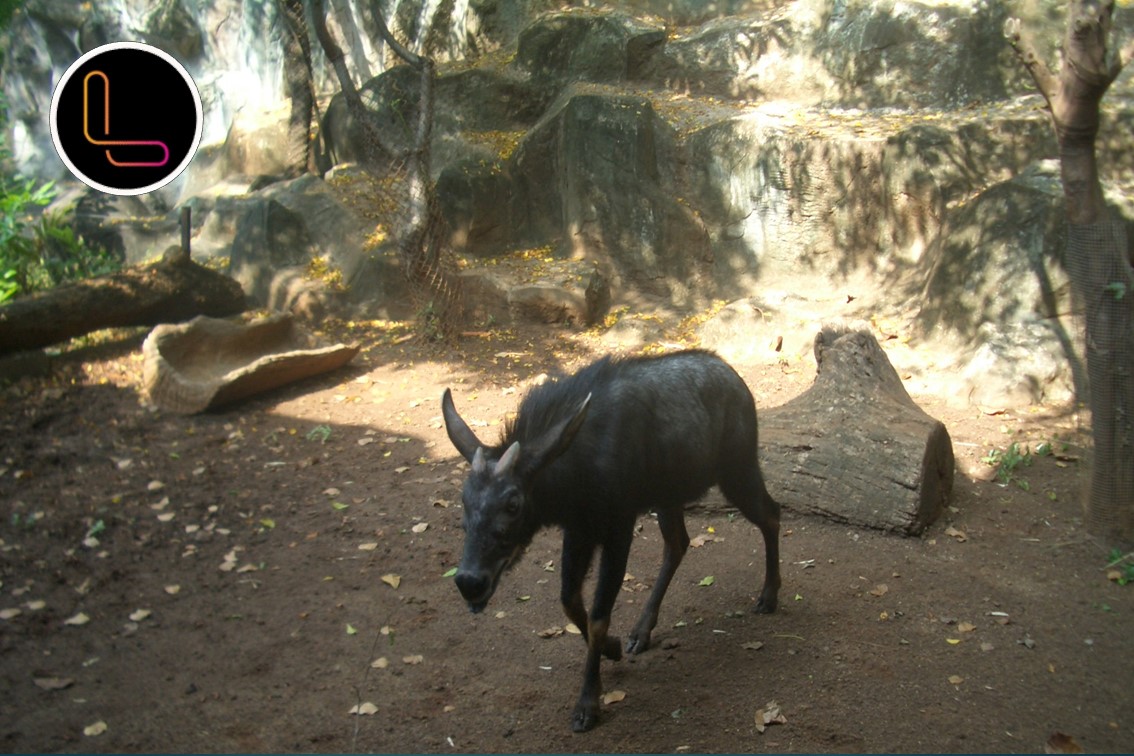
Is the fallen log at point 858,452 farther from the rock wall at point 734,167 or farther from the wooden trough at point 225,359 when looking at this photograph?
the wooden trough at point 225,359

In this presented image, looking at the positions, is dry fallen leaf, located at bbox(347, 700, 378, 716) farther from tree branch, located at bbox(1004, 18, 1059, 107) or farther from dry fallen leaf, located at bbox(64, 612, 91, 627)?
tree branch, located at bbox(1004, 18, 1059, 107)

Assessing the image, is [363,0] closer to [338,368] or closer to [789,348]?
[338,368]

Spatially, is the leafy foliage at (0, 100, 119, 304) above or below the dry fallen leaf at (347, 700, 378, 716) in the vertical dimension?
above

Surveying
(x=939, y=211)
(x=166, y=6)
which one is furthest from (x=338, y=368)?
(x=166, y=6)

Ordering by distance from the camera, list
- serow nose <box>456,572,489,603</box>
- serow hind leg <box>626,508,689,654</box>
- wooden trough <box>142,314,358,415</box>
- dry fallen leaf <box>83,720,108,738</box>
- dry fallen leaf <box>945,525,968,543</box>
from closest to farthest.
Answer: serow nose <box>456,572,489,603</box> → dry fallen leaf <box>83,720,108,738</box> → serow hind leg <box>626,508,689,654</box> → dry fallen leaf <box>945,525,968,543</box> → wooden trough <box>142,314,358,415</box>

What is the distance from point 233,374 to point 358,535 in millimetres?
2865

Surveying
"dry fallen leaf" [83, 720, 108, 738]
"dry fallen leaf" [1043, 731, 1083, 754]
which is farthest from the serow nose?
"dry fallen leaf" [1043, 731, 1083, 754]

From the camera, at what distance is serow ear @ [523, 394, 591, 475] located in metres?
4.16

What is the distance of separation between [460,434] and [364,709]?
1.60m

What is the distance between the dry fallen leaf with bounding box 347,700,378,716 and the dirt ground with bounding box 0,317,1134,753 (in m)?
0.02

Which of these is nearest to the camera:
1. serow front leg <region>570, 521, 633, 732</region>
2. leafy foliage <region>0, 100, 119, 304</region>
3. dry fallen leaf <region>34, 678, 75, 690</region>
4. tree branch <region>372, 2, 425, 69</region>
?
serow front leg <region>570, 521, 633, 732</region>

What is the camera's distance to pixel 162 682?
16.7 ft

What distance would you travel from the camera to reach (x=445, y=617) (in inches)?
222

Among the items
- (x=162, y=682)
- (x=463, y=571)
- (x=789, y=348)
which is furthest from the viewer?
(x=789, y=348)
